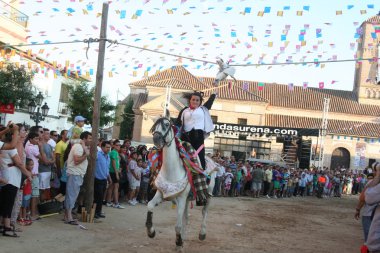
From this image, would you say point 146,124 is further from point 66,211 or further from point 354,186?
point 66,211

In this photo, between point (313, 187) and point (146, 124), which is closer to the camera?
point (313, 187)

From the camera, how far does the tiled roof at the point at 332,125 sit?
51.2 m

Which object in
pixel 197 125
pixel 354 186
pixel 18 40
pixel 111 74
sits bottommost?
pixel 354 186

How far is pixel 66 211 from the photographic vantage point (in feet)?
29.9

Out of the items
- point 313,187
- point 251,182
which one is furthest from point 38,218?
point 313,187

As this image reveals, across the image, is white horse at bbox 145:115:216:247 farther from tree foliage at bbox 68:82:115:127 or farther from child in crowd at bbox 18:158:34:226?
tree foliage at bbox 68:82:115:127

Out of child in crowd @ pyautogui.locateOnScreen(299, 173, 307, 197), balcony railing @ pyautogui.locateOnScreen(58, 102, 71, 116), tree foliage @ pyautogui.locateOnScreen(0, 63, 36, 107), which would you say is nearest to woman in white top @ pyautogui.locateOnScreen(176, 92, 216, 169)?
tree foliage @ pyautogui.locateOnScreen(0, 63, 36, 107)

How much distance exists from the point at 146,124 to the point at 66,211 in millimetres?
36686

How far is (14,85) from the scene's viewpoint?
21.8 m

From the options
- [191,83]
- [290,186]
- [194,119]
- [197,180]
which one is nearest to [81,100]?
[290,186]

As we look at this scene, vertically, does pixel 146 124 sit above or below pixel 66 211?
above

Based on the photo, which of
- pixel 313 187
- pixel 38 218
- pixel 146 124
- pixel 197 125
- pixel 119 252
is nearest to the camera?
pixel 119 252

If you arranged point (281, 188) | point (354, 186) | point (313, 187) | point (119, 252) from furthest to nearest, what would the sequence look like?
point (354, 186) → point (313, 187) → point (281, 188) → point (119, 252)

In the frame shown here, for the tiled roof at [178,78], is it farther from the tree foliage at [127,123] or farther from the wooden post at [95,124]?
the wooden post at [95,124]
